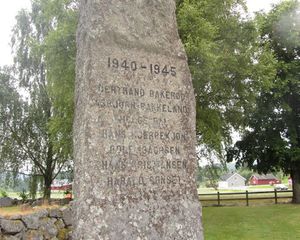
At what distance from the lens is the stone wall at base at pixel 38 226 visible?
10695 mm

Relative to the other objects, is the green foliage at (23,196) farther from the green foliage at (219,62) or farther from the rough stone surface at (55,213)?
the rough stone surface at (55,213)

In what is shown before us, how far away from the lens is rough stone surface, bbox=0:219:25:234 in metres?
10.7

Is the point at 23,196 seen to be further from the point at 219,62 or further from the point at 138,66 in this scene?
the point at 138,66

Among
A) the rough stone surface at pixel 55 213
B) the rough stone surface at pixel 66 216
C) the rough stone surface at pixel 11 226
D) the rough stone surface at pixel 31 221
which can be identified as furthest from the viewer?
the rough stone surface at pixel 66 216

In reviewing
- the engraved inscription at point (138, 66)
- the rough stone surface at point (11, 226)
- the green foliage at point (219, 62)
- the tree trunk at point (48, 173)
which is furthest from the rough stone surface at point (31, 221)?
the tree trunk at point (48, 173)

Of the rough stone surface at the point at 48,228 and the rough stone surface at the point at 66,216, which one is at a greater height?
the rough stone surface at the point at 66,216

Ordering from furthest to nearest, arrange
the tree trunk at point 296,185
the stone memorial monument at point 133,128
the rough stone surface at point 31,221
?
the tree trunk at point 296,185 < the rough stone surface at point 31,221 < the stone memorial monument at point 133,128

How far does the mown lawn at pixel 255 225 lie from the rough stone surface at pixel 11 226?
699 centimetres

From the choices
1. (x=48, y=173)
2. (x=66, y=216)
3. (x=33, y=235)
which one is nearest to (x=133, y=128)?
(x=33, y=235)

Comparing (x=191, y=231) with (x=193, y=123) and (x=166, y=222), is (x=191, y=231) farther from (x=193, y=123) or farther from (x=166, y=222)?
(x=193, y=123)

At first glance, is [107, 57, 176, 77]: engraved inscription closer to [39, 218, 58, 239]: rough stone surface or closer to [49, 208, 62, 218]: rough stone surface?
[39, 218, 58, 239]: rough stone surface

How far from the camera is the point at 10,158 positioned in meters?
34.9

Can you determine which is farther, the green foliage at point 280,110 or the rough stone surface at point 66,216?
the green foliage at point 280,110

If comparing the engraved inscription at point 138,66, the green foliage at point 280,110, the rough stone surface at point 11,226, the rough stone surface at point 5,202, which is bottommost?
the rough stone surface at point 5,202
